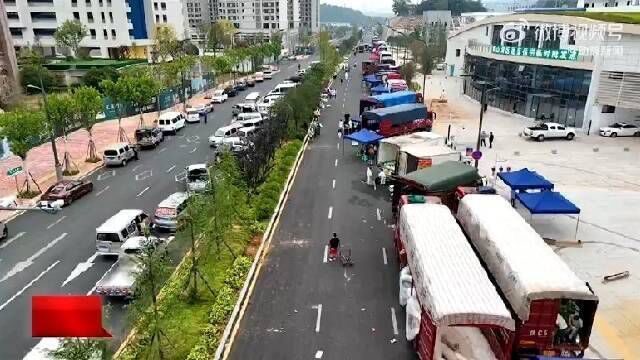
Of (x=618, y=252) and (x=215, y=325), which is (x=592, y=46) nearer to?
(x=618, y=252)

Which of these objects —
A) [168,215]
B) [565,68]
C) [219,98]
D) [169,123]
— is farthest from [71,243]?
[565,68]

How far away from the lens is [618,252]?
23.3 m

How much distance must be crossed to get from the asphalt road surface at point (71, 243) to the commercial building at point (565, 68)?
115 feet

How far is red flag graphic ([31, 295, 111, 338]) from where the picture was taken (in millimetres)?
11539

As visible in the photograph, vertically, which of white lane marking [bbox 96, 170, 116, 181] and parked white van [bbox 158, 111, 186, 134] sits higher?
parked white van [bbox 158, 111, 186, 134]

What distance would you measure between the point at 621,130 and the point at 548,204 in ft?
89.1

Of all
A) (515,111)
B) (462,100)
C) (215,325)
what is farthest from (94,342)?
(462,100)

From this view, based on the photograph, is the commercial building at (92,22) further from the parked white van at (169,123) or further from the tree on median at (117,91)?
the parked white van at (169,123)

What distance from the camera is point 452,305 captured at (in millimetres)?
13812

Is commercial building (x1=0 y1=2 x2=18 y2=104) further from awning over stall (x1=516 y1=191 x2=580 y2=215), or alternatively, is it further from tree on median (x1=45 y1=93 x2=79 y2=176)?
awning over stall (x1=516 y1=191 x2=580 y2=215)

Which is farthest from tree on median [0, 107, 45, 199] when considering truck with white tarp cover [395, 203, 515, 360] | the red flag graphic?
truck with white tarp cover [395, 203, 515, 360]

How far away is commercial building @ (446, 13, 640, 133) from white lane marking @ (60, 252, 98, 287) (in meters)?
44.1

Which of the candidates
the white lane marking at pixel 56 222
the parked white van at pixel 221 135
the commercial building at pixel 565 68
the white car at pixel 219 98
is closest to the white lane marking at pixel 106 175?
the white lane marking at pixel 56 222

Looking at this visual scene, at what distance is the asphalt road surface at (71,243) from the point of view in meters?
18.8
